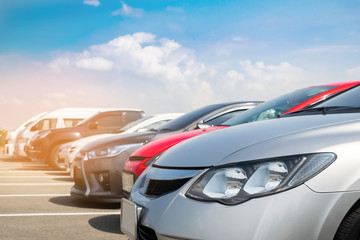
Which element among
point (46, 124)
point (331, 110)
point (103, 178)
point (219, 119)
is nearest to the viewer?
point (331, 110)

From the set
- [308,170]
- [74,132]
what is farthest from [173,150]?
[74,132]

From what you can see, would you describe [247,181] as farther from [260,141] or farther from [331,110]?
[331,110]

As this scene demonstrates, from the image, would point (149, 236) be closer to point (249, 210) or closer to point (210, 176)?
point (210, 176)

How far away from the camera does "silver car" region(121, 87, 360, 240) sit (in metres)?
2.08

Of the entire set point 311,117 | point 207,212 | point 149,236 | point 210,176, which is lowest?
point 149,236

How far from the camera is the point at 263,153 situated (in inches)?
89.9

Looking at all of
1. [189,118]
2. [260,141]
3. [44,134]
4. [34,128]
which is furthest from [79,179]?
[34,128]

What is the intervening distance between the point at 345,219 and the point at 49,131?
12.6 m

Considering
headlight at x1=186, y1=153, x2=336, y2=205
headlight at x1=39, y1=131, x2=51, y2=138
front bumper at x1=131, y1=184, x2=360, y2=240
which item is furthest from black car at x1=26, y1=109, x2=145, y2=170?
front bumper at x1=131, y1=184, x2=360, y2=240

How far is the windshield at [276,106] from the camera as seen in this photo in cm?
552

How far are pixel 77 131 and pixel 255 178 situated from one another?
1118 cm

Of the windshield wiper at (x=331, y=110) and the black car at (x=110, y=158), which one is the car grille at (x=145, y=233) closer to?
the windshield wiper at (x=331, y=110)

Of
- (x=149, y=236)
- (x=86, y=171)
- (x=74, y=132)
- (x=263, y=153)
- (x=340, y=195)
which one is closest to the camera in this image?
(x=340, y=195)

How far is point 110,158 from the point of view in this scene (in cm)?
596
